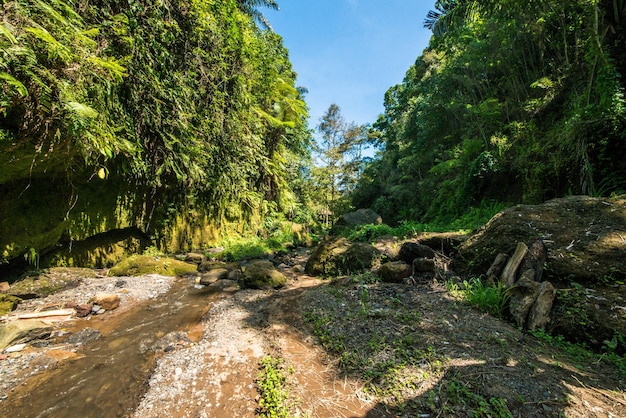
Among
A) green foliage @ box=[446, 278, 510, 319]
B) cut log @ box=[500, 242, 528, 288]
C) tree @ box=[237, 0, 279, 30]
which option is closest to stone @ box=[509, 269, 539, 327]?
green foliage @ box=[446, 278, 510, 319]

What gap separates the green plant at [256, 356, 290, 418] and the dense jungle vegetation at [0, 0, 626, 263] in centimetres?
494

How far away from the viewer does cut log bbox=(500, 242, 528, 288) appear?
12.0 feet

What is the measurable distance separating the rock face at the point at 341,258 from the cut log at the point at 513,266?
278 centimetres

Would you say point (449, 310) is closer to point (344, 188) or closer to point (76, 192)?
point (76, 192)

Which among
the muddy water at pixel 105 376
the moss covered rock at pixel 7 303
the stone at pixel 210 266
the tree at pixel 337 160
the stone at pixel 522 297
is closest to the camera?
the muddy water at pixel 105 376

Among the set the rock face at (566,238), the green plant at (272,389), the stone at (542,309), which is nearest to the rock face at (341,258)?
the rock face at (566,238)

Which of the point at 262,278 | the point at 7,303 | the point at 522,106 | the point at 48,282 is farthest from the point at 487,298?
the point at 522,106

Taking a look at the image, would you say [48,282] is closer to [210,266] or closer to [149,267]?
[149,267]

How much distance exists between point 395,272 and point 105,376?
15.6 ft

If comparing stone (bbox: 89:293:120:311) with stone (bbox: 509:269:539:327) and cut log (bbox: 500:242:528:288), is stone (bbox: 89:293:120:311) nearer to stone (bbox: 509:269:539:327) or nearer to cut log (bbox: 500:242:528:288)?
stone (bbox: 509:269:539:327)

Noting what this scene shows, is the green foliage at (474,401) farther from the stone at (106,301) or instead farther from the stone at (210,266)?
the stone at (210,266)

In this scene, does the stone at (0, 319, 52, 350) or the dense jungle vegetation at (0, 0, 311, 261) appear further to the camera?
the dense jungle vegetation at (0, 0, 311, 261)

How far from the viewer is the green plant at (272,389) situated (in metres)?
2.22

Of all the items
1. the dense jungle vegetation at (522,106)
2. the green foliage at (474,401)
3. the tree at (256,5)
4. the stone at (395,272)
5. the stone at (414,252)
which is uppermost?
the tree at (256,5)
